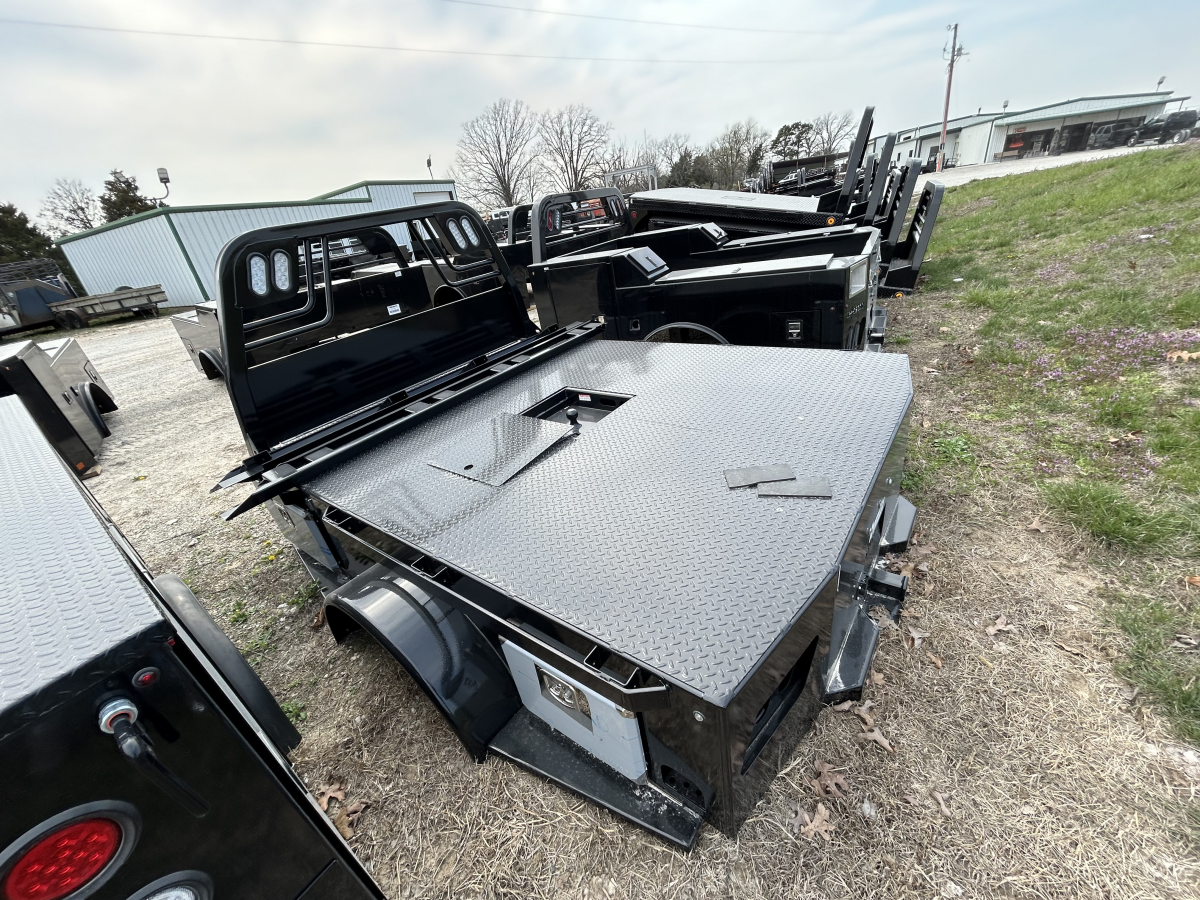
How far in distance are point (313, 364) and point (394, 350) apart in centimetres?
44

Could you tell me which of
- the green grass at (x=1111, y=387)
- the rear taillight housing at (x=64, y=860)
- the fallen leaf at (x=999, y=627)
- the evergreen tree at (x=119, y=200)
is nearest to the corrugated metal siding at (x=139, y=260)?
the evergreen tree at (x=119, y=200)

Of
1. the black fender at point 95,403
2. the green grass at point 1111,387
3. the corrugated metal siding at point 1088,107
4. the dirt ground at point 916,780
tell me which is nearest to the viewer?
the dirt ground at point 916,780

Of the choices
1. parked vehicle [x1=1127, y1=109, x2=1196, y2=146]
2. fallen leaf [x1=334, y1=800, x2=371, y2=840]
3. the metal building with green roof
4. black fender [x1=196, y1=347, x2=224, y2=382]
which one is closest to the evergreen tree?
the metal building with green roof

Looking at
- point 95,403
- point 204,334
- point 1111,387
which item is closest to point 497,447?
point 1111,387

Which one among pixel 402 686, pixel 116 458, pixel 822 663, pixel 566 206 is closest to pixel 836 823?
pixel 822 663

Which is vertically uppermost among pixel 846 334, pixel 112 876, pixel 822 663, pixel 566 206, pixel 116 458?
pixel 566 206

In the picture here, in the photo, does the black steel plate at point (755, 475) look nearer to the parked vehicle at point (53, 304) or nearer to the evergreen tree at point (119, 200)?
the parked vehicle at point (53, 304)

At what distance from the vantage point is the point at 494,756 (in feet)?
6.19

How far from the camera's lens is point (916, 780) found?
1.70m

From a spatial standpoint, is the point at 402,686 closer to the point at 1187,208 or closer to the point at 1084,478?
the point at 1084,478

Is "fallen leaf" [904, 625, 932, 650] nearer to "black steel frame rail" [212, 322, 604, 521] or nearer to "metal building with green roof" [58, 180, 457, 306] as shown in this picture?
"black steel frame rail" [212, 322, 604, 521]

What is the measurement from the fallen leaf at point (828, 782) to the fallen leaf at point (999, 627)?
102 cm

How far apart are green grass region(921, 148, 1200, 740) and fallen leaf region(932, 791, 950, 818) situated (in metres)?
0.87

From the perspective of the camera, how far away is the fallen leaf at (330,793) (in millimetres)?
1897
